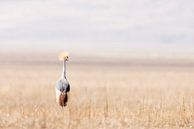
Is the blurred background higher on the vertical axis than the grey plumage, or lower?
higher

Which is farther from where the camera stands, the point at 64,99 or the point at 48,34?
the point at 48,34

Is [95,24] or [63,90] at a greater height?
[95,24]

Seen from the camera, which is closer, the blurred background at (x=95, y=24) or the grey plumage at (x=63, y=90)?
the grey plumage at (x=63, y=90)

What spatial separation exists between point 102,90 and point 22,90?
4126 mm

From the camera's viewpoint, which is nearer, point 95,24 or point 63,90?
point 63,90

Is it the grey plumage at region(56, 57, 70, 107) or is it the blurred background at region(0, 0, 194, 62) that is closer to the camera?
the grey plumage at region(56, 57, 70, 107)

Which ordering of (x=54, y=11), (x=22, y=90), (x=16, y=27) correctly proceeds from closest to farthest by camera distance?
(x=22, y=90), (x=16, y=27), (x=54, y=11)

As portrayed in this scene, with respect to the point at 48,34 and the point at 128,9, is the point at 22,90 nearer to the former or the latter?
the point at 48,34

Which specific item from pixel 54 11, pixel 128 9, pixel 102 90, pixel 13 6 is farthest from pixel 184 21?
pixel 102 90

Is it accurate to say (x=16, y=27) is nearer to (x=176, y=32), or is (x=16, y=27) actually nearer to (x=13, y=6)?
(x=13, y=6)

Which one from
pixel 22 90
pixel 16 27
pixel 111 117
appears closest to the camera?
pixel 111 117

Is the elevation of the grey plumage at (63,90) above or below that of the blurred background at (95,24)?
below

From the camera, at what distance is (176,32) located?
176000mm

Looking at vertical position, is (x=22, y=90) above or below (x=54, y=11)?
below
